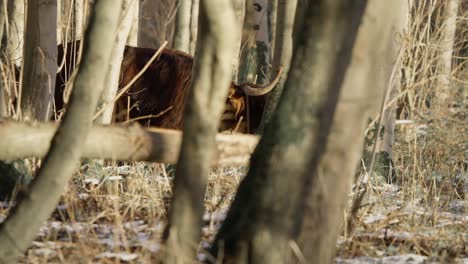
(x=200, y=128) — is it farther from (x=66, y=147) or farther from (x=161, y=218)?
(x=161, y=218)

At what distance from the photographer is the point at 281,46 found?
8953mm

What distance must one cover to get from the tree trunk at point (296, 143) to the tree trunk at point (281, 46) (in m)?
4.38

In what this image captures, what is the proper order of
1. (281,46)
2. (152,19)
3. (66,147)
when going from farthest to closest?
(152,19), (281,46), (66,147)

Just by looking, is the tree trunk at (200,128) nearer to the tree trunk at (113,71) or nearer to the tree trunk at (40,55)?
the tree trunk at (40,55)

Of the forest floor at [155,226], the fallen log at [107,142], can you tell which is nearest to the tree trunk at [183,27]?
the forest floor at [155,226]

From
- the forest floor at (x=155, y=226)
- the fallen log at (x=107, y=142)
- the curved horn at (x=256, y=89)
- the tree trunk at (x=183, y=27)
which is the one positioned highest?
the tree trunk at (x=183, y=27)

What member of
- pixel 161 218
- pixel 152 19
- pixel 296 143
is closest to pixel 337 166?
pixel 296 143

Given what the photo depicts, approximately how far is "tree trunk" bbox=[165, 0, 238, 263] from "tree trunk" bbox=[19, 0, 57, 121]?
317 cm

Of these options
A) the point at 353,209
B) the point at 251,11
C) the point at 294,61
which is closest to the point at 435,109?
the point at 251,11

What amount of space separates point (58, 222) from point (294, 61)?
5.94 ft

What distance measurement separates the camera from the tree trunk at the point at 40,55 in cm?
678

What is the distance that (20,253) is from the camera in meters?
3.99

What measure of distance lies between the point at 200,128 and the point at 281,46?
210 inches

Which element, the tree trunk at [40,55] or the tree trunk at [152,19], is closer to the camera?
the tree trunk at [40,55]
